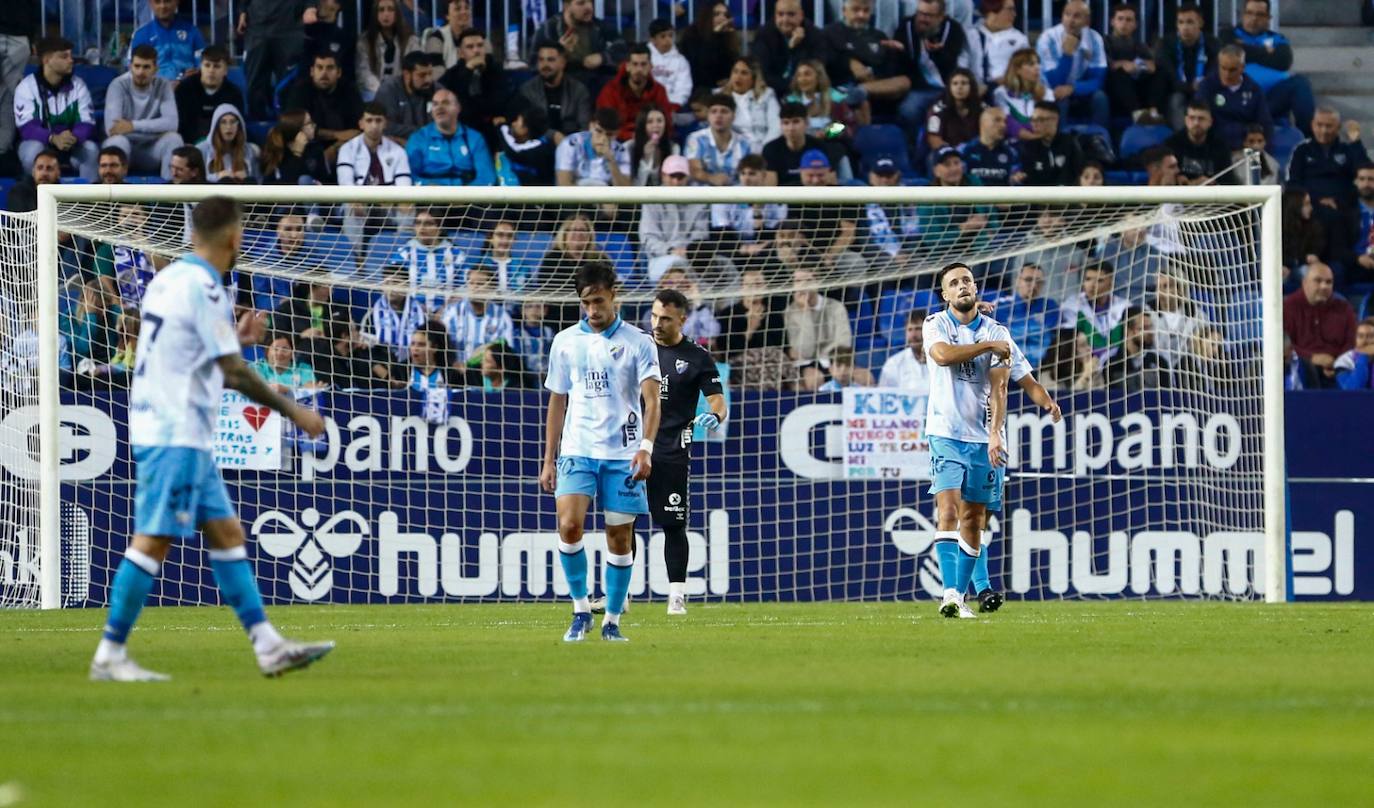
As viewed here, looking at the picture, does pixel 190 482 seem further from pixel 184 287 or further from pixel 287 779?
pixel 287 779

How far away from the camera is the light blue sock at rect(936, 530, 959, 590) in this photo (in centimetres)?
1320

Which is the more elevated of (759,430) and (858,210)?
(858,210)

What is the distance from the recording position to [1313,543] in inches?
683

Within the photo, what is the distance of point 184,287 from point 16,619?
6514mm

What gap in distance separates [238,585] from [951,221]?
37.0 ft

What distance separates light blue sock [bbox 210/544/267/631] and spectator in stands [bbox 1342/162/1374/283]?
14.6 metres

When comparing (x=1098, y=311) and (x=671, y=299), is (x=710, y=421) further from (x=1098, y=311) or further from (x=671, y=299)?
(x=1098, y=311)

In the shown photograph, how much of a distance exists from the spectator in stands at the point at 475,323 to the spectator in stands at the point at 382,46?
4.46m

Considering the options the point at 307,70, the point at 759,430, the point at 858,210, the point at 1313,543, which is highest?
the point at 307,70

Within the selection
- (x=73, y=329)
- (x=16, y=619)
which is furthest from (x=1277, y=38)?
(x=16, y=619)

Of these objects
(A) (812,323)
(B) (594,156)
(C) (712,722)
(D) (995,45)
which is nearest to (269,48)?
(B) (594,156)

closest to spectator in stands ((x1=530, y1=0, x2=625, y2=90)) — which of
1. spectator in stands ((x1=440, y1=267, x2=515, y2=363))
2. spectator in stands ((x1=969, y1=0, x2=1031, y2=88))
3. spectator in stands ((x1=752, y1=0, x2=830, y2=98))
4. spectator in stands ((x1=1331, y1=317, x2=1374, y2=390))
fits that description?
spectator in stands ((x1=752, y1=0, x2=830, y2=98))

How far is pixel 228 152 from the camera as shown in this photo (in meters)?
19.1

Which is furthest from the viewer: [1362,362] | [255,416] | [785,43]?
[785,43]
